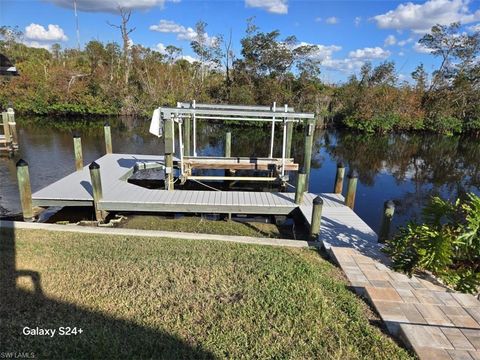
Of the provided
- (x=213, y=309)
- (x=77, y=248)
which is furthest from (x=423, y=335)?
(x=77, y=248)

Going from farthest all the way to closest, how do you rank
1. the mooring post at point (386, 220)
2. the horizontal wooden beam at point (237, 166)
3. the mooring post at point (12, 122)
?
the mooring post at point (12, 122)
the horizontal wooden beam at point (237, 166)
the mooring post at point (386, 220)

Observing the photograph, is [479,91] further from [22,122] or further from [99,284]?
[22,122]

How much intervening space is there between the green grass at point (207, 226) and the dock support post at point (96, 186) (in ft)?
1.66

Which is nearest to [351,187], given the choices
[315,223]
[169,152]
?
[315,223]

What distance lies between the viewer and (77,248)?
4.70 metres

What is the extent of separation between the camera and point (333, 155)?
54.5ft

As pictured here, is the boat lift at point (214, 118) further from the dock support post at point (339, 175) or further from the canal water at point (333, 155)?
the canal water at point (333, 155)

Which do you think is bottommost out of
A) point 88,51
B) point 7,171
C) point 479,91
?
point 7,171

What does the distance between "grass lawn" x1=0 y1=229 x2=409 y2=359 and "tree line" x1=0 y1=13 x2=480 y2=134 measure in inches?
846

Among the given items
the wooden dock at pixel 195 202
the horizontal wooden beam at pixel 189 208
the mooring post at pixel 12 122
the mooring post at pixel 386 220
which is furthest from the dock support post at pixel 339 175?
the mooring post at pixel 12 122

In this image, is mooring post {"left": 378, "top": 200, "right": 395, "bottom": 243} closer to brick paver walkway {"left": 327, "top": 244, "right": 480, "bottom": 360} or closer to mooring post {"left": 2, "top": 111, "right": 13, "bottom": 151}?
brick paver walkway {"left": 327, "top": 244, "right": 480, "bottom": 360}

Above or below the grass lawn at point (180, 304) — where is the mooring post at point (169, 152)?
above

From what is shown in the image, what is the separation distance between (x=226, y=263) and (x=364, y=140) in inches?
766

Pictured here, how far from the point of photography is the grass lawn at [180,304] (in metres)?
2.86
